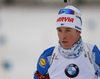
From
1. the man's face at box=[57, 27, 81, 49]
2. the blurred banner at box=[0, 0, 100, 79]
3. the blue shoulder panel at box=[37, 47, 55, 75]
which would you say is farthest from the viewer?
the blurred banner at box=[0, 0, 100, 79]

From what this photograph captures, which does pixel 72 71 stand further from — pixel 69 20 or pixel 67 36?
pixel 69 20

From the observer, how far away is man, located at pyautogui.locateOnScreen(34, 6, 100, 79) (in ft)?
6.66

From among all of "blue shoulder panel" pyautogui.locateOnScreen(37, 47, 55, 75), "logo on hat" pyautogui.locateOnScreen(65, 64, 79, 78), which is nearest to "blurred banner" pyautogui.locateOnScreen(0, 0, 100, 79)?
"blue shoulder panel" pyautogui.locateOnScreen(37, 47, 55, 75)

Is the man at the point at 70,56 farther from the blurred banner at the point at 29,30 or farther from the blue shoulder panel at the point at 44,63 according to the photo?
the blurred banner at the point at 29,30

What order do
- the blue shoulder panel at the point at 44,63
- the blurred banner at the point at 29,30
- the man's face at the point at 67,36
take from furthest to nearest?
the blurred banner at the point at 29,30, the blue shoulder panel at the point at 44,63, the man's face at the point at 67,36

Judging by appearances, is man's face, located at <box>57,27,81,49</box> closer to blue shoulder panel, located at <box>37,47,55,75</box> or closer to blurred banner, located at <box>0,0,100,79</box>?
blue shoulder panel, located at <box>37,47,55,75</box>

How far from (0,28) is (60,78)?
4.84m

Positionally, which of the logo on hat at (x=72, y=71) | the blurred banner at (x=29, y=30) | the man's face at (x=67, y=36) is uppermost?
the man's face at (x=67, y=36)

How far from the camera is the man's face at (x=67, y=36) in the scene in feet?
6.58

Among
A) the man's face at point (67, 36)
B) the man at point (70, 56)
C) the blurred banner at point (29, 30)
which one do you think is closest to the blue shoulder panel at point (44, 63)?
the man at point (70, 56)

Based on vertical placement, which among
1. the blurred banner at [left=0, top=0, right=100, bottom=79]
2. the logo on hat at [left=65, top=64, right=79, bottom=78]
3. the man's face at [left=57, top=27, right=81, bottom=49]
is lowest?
the blurred banner at [left=0, top=0, right=100, bottom=79]

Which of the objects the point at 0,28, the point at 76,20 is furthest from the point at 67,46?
the point at 0,28

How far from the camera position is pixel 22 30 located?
664 centimetres

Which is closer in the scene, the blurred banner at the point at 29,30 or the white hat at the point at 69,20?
the white hat at the point at 69,20
